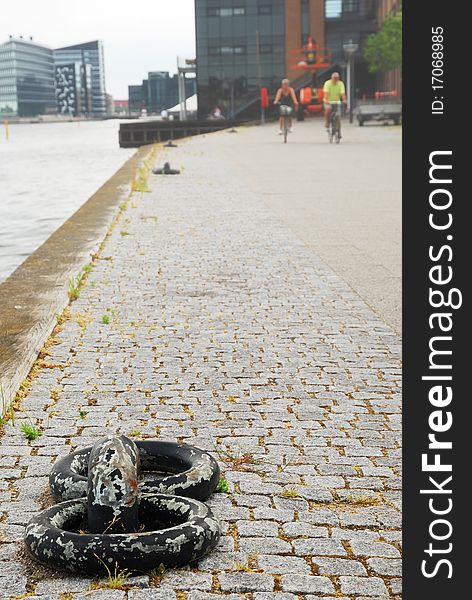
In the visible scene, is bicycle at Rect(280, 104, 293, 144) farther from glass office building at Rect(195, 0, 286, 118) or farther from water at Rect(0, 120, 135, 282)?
glass office building at Rect(195, 0, 286, 118)

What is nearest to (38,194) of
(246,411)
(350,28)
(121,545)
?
(246,411)

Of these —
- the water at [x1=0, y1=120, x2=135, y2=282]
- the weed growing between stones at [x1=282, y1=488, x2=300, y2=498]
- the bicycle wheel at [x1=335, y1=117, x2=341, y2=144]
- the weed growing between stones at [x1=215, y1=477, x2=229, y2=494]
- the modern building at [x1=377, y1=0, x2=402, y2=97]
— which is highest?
the modern building at [x1=377, y1=0, x2=402, y2=97]

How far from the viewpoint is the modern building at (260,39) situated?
83.7 metres

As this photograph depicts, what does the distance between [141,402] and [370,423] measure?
1.21 meters

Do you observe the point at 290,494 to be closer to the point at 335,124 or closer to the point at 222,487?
the point at 222,487

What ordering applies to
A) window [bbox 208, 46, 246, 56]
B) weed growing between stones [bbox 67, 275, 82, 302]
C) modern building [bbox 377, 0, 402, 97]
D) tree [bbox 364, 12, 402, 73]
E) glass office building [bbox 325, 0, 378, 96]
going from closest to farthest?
weed growing between stones [bbox 67, 275, 82, 302]
tree [bbox 364, 12, 402, 73]
modern building [bbox 377, 0, 402, 97]
glass office building [bbox 325, 0, 378, 96]
window [bbox 208, 46, 246, 56]

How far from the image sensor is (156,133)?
69125mm

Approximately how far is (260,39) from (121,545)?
8732cm

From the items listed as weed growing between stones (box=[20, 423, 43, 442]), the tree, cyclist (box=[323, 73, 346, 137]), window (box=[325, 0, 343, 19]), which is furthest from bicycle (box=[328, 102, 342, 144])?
window (box=[325, 0, 343, 19])

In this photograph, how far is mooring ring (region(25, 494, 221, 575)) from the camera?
→ 303cm

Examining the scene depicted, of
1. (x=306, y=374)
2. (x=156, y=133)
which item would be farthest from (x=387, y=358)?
(x=156, y=133)

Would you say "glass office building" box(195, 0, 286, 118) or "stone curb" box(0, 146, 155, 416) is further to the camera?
"glass office building" box(195, 0, 286, 118)

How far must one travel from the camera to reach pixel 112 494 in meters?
3.13

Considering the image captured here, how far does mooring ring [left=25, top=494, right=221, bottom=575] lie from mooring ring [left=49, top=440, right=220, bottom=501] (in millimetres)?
271
